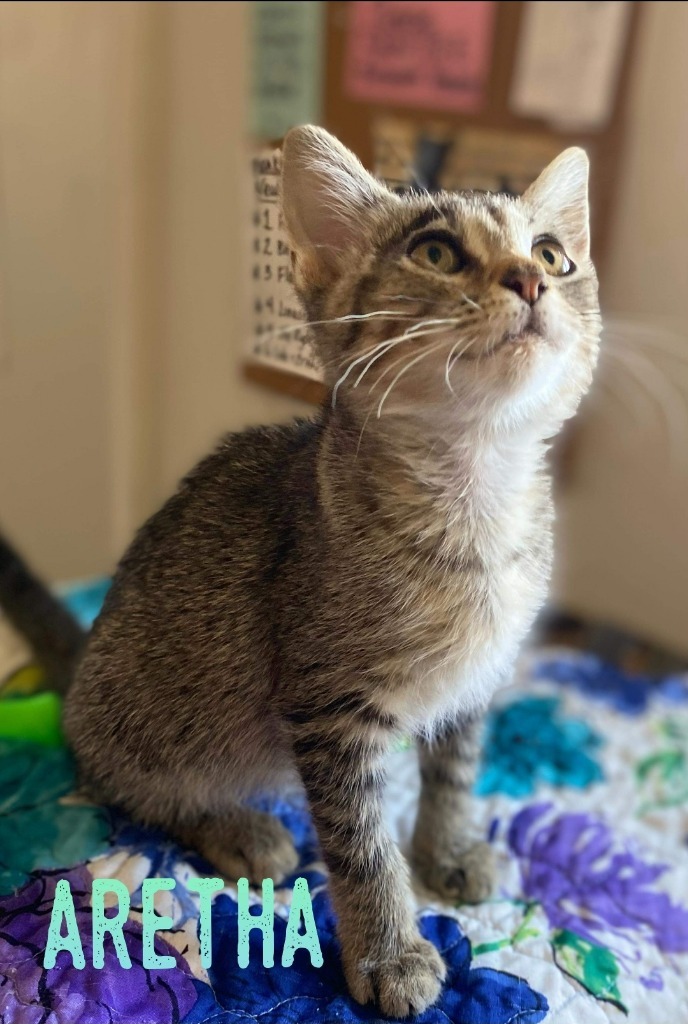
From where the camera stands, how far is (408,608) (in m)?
0.67

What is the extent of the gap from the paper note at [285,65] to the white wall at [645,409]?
0.51m

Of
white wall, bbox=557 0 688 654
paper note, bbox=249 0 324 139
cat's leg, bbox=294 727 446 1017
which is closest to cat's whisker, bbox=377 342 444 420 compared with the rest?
cat's leg, bbox=294 727 446 1017

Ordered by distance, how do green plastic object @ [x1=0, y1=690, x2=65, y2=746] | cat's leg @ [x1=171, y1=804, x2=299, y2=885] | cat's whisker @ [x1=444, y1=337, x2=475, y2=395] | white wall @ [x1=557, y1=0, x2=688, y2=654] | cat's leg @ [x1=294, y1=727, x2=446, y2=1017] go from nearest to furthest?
cat's whisker @ [x1=444, y1=337, x2=475, y2=395], cat's leg @ [x1=294, y1=727, x2=446, y2=1017], cat's leg @ [x1=171, y1=804, x2=299, y2=885], green plastic object @ [x1=0, y1=690, x2=65, y2=746], white wall @ [x1=557, y1=0, x2=688, y2=654]

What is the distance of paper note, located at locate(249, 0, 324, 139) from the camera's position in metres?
1.26

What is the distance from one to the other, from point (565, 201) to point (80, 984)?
0.77 metres

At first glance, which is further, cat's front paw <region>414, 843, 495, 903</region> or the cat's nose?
cat's front paw <region>414, 843, 495, 903</region>

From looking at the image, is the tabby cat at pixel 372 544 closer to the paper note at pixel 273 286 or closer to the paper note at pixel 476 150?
the paper note at pixel 273 286

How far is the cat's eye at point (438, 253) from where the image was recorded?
626 mm

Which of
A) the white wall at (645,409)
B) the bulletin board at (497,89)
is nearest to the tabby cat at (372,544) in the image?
the bulletin board at (497,89)

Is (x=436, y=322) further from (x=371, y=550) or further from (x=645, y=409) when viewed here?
(x=645, y=409)

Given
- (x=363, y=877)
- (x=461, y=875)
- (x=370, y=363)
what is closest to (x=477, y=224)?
(x=370, y=363)

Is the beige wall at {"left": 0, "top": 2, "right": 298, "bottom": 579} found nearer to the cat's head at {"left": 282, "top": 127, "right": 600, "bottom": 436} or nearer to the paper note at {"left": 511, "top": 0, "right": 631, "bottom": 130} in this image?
the cat's head at {"left": 282, "top": 127, "right": 600, "bottom": 436}

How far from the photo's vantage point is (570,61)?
1.31 metres

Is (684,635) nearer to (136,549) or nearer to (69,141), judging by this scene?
(136,549)
